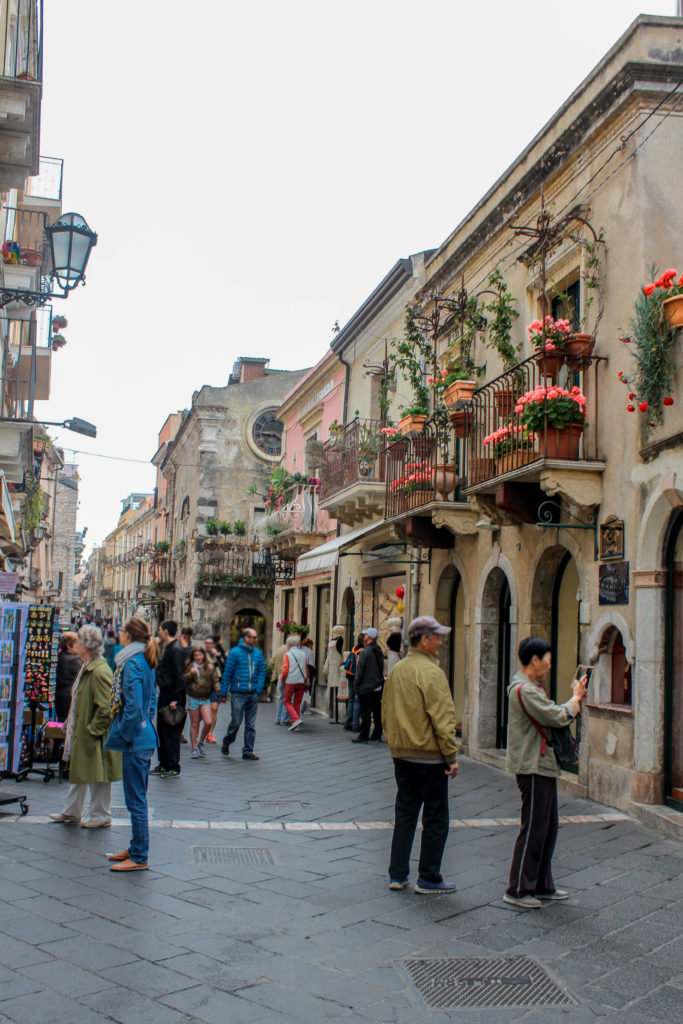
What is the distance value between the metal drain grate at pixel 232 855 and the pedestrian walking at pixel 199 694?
5456mm

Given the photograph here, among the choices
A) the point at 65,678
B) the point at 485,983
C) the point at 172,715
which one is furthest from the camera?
the point at 65,678

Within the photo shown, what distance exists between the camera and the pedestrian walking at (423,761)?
19.3 ft

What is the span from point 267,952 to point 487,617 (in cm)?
833

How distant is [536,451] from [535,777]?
16.1ft

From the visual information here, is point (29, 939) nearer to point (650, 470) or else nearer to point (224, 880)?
point (224, 880)

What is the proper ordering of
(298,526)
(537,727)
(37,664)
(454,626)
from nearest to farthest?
1. (537,727)
2. (37,664)
3. (454,626)
4. (298,526)

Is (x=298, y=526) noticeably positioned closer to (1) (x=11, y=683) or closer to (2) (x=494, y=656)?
(2) (x=494, y=656)

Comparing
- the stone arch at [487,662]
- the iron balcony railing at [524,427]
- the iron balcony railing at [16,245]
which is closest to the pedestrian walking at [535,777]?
the iron balcony railing at [524,427]

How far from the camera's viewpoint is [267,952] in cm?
480

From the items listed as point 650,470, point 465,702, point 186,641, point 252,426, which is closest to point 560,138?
point 650,470

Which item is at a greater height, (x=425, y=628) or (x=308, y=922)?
(x=425, y=628)

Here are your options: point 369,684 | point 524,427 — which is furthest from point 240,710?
point 524,427

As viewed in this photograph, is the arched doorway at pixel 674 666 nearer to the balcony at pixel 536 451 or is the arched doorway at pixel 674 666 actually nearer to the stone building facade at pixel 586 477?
the stone building facade at pixel 586 477

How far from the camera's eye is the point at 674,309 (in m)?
8.06
